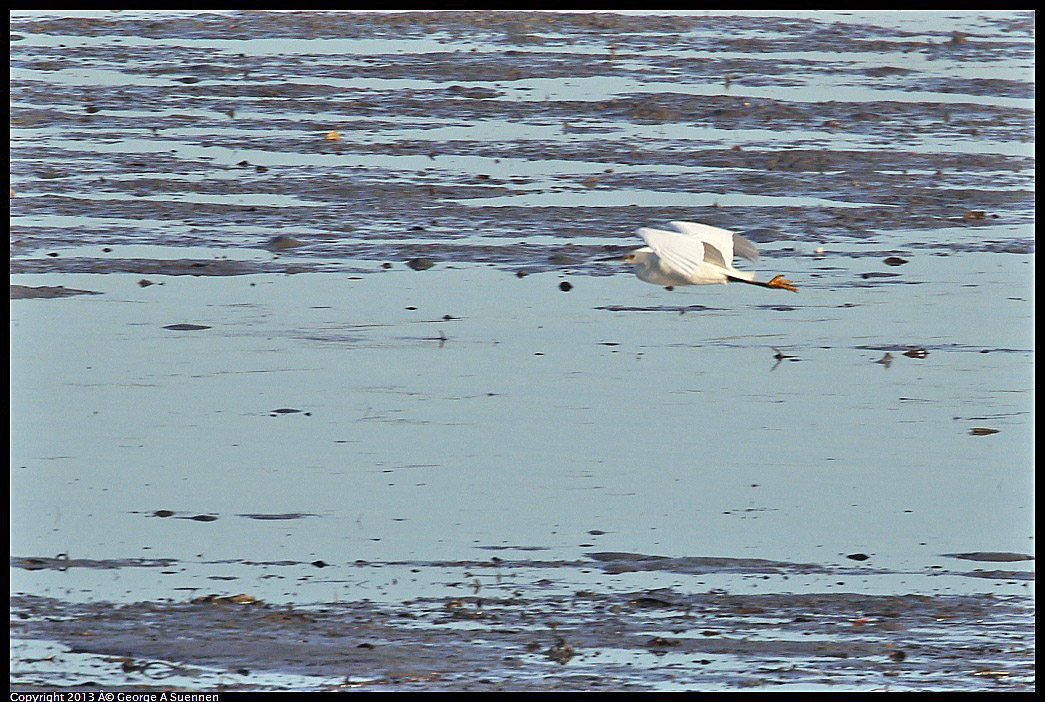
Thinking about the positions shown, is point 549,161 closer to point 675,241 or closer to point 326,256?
point 326,256

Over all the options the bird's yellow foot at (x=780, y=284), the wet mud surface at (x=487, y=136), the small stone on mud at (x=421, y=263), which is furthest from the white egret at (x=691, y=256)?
the small stone on mud at (x=421, y=263)

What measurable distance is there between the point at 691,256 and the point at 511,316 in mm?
933

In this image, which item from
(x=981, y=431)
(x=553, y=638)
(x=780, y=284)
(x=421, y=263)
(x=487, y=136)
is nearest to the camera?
(x=553, y=638)

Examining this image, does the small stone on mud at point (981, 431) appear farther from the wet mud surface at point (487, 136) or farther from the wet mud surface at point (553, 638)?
the wet mud surface at point (487, 136)

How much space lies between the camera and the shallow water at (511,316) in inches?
203

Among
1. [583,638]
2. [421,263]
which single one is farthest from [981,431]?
[421,263]

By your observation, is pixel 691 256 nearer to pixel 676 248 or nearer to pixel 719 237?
pixel 676 248

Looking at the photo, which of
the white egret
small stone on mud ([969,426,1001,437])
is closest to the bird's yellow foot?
the white egret

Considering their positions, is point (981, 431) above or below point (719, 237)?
below

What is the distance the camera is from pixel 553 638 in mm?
4762

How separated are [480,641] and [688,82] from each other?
27.7 feet

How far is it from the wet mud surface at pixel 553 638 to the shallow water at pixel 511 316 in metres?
0.02

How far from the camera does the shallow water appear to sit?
203 inches

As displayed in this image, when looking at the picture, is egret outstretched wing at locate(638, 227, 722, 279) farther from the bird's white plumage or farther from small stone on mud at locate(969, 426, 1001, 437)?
small stone on mud at locate(969, 426, 1001, 437)
